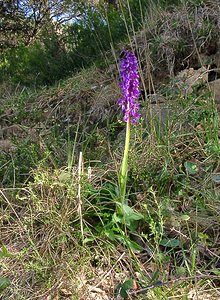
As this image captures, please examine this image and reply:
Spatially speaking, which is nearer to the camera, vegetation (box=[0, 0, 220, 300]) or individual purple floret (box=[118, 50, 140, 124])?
vegetation (box=[0, 0, 220, 300])

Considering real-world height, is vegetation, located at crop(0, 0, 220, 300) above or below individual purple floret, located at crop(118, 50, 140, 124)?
below

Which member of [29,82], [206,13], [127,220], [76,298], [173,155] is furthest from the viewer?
[29,82]

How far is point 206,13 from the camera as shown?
3.26 m

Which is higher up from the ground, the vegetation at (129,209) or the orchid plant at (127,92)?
the orchid plant at (127,92)

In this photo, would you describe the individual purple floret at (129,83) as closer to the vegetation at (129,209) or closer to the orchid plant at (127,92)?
the orchid plant at (127,92)

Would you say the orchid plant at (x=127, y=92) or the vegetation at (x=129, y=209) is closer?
the vegetation at (x=129, y=209)

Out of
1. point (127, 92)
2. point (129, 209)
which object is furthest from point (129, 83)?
point (129, 209)

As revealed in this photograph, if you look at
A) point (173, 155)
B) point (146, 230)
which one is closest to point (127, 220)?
point (146, 230)

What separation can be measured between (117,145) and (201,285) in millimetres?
1081

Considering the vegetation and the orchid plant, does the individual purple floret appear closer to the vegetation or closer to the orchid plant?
the orchid plant

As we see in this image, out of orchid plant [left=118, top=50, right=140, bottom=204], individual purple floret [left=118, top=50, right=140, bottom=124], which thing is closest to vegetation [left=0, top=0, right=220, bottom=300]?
orchid plant [left=118, top=50, right=140, bottom=204]

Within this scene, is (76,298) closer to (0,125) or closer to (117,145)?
(117,145)

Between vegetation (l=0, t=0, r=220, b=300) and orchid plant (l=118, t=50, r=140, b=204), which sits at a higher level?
orchid plant (l=118, t=50, r=140, b=204)

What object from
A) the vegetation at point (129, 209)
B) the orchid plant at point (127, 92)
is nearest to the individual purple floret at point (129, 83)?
the orchid plant at point (127, 92)
